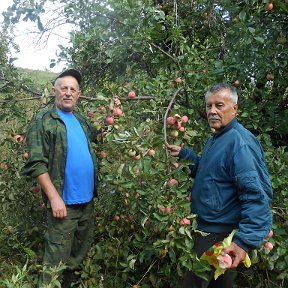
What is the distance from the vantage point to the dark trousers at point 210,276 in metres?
2.07

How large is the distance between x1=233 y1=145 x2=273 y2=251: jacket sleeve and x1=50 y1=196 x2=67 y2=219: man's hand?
1.11 meters

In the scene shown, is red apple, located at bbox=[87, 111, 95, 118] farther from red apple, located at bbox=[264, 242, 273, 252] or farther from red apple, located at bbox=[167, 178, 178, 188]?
red apple, located at bbox=[264, 242, 273, 252]

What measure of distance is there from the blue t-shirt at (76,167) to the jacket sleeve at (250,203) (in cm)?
108

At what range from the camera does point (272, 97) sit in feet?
10.9

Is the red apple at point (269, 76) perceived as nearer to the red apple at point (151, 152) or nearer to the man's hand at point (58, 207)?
the red apple at point (151, 152)

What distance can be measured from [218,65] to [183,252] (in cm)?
157

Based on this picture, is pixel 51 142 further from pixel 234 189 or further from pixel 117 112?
pixel 234 189

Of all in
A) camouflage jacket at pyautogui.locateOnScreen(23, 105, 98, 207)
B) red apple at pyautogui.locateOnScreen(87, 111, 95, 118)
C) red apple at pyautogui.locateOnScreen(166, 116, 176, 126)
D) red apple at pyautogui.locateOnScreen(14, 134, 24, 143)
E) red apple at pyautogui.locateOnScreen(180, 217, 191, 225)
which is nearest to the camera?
red apple at pyautogui.locateOnScreen(180, 217, 191, 225)

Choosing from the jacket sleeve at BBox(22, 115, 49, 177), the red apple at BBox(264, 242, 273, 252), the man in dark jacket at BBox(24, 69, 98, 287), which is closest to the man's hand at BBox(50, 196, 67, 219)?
the man in dark jacket at BBox(24, 69, 98, 287)

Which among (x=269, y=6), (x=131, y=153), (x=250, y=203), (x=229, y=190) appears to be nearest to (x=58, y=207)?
(x=131, y=153)

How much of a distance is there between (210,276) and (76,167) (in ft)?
3.47

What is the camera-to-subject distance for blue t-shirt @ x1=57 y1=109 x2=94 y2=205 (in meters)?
2.56

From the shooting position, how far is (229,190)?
6.50ft

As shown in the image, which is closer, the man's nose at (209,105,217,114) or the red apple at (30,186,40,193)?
the man's nose at (209,105,217,114)
